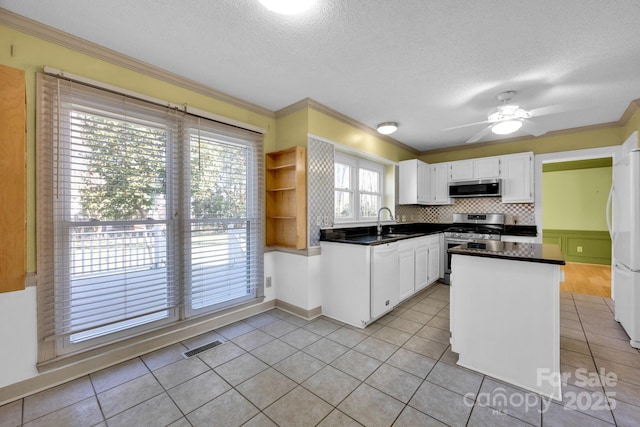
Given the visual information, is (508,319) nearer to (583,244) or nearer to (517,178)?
(517,178)

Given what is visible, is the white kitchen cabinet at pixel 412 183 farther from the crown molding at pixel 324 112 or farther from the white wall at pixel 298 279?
the white wall at pixel 298 279

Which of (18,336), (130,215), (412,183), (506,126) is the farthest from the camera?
(412,183)

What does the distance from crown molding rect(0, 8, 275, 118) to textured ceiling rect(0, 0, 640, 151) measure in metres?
0.06

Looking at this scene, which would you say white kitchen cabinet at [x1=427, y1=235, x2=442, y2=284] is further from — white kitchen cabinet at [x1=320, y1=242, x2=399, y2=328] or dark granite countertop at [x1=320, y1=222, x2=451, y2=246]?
white kitchen cabinet at [x1=320, y1=242, x2=399, y2=328]

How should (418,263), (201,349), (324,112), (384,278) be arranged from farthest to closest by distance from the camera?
1. (418,263)
2. (324,112)
3. (384,278)
4. (201,349)

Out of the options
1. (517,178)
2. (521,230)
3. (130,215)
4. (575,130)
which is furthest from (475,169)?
(130,215)

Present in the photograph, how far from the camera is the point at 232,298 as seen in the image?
9.75ft

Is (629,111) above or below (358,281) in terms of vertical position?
above

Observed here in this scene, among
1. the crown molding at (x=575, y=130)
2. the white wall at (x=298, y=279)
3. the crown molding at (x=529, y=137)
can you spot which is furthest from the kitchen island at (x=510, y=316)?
the crown molding at (x=529, y=137)

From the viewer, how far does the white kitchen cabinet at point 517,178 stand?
4.16 meters

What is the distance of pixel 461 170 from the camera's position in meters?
4.78

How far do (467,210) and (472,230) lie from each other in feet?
2.25

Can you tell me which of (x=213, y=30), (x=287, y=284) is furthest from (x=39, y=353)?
(x=213, y=30)

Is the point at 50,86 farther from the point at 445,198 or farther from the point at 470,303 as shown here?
the point at 445,198
